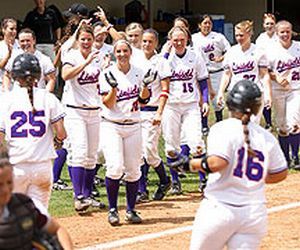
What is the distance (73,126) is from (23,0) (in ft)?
43.5

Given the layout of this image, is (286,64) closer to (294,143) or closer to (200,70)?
(294,143)

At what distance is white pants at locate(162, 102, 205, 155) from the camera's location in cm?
1045

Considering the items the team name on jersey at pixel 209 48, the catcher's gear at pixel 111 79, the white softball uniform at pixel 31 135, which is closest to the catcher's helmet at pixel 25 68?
the white softball uniform at pixel 31 135

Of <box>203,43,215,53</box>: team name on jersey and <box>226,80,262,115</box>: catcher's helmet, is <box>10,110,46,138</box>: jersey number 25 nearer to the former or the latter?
<box>226,80,262,115</box>: catcher's helmet

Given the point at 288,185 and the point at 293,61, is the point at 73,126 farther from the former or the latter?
the point at 293,61

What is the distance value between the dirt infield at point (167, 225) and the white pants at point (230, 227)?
7.97 feet

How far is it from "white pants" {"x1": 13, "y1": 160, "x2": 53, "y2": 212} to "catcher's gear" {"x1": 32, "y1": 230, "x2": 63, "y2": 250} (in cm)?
282

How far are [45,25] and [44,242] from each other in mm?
12750

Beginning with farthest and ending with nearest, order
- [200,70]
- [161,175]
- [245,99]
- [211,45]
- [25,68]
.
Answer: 1. [211,45]
2. [200,70]
3. [161,175]
4. [25,68]
5. [245,99]

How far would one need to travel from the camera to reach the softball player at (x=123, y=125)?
29.2ft

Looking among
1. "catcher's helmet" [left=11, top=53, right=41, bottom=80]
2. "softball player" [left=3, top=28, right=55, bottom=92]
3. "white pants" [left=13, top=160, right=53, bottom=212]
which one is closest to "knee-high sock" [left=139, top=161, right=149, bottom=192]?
"softball player" [left=3, top=28, right=55, bottom=92]

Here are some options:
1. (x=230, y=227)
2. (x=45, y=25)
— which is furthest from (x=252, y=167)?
(x=45, y=25)

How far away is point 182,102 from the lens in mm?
10555

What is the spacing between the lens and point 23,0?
22219 millimetres
